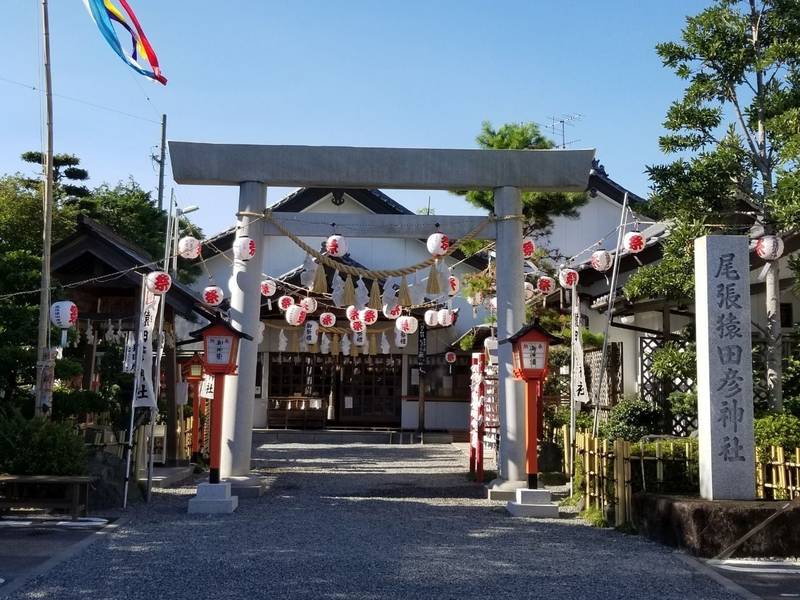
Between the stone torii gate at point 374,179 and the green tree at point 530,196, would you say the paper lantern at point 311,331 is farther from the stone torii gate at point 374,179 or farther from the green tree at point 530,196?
the stone torii gate at point 374,179

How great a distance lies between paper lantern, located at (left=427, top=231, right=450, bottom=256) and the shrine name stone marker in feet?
15.6

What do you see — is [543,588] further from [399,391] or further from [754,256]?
[399,391]

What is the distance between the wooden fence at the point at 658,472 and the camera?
30.2 ft

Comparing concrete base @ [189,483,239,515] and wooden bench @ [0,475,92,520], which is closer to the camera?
wooden bench @ [0,475,92,520]

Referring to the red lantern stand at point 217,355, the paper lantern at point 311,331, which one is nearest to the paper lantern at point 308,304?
the paper lantern at point 311,331

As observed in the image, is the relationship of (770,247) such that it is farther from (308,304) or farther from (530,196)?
(308,304)

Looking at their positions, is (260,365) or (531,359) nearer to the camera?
(531,359)

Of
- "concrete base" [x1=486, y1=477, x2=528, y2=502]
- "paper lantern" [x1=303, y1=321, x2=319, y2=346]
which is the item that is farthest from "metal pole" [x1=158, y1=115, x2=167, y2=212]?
"concrete base" [x1=486, y1=477, x2=528, y2=502]

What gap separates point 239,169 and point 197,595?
794 centimetres

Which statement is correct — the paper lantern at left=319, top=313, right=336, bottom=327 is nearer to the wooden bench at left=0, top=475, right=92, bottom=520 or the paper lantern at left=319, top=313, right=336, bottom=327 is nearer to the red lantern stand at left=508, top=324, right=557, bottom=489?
the red lantern stand at left=508, top=324, right=557, bottom=489

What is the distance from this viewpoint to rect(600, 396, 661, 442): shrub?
579 inches

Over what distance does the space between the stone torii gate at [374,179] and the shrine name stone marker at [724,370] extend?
155 inches

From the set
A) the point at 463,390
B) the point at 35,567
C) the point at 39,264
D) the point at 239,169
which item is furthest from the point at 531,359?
the point at 463,390

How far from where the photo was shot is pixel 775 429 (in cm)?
1005
